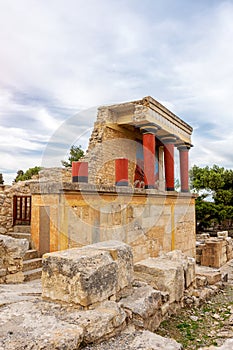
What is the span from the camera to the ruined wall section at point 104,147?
1162cm

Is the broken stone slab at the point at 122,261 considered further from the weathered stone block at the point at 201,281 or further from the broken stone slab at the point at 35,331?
the weathered stone block at the point at 201,281

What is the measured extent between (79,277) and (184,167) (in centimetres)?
1138

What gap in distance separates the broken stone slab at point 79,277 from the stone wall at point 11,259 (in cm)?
191

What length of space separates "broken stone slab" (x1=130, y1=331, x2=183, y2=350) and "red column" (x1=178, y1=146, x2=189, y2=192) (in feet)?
35.1

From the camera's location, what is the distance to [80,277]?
304 cm

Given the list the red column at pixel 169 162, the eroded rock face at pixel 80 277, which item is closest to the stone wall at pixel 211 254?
the red column at pixel 169 162

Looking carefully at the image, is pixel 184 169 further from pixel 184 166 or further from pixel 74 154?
pixel 74 154

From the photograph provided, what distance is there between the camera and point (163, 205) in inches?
362

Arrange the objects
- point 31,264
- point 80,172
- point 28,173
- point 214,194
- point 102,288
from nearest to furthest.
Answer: point 102,288
point 31,264
point 80,172
point 214,194
point 28,173

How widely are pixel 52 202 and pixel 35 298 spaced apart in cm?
254

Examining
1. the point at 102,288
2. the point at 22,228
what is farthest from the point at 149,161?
the point at 102,288

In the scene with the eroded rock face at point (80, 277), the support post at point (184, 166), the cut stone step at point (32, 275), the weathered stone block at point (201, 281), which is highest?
the support post at point (184, 166)

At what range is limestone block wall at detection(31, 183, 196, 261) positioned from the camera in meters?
5.75

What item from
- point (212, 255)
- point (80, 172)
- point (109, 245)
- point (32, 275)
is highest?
point (80, 172)
